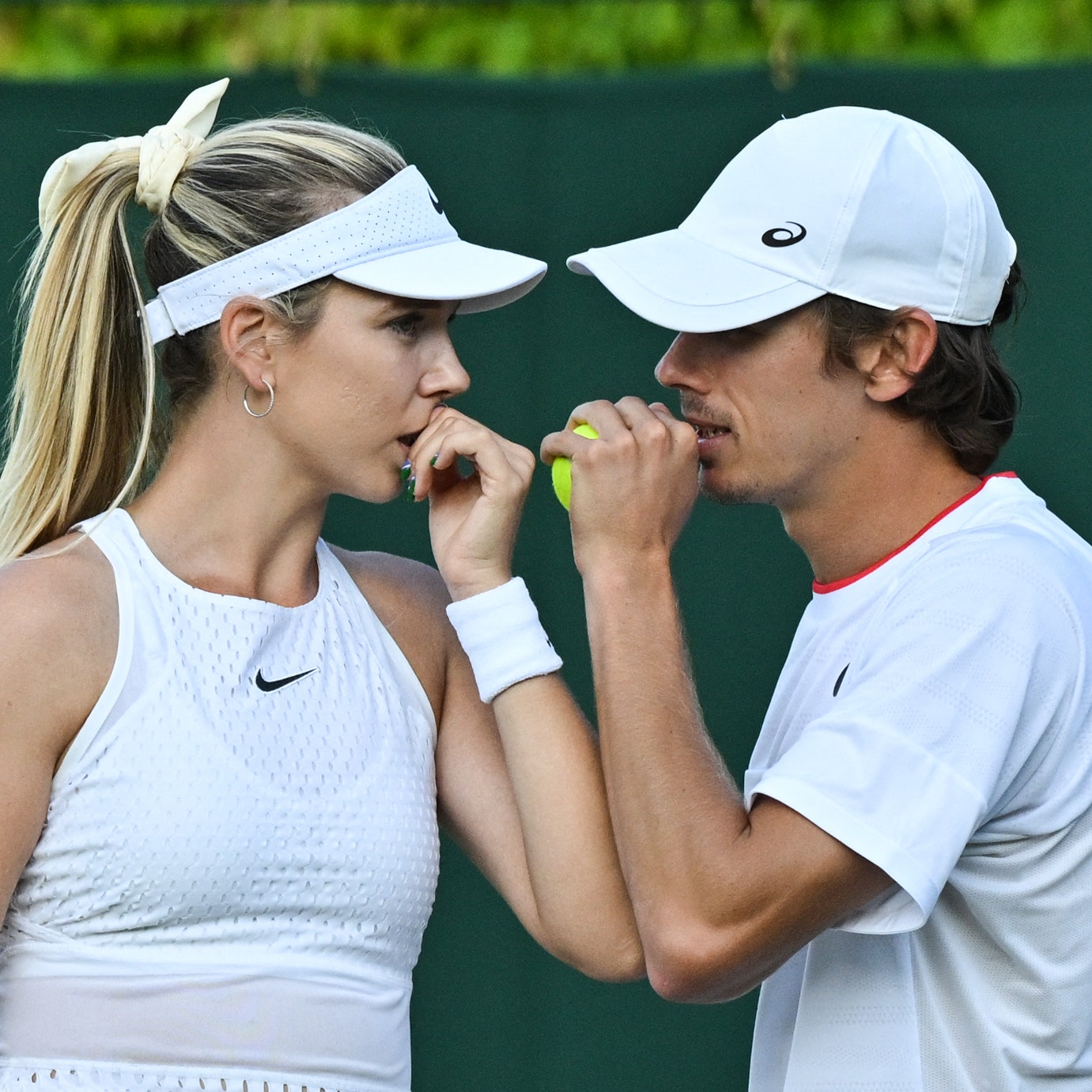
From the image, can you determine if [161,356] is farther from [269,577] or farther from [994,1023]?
[994,1023]

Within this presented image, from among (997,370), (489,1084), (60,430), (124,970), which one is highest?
(997,370)

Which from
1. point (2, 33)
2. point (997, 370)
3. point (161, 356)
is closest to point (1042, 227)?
point (997, 370)

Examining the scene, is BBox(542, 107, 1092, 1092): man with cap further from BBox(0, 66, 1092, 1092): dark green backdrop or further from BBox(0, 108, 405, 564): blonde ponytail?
BBox(0, 66, 1092, 1092): dark green backdrop

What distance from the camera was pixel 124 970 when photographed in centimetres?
218

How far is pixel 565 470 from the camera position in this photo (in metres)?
2.51

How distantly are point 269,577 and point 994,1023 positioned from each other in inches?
45.3

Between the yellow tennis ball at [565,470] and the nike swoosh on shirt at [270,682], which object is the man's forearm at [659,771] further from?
the nike swoosh on shirt at [270,682]

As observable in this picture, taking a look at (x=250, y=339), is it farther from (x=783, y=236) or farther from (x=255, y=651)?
(x=783, y=236)

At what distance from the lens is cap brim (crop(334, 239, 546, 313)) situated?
7.81 ft

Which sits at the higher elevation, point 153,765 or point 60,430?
point 60,430

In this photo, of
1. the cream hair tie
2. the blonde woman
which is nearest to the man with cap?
the blonde woman

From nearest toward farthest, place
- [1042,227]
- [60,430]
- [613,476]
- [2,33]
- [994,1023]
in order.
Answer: [994,1023] < [613,476] < [60,430] < [1042,227] < [2,33]

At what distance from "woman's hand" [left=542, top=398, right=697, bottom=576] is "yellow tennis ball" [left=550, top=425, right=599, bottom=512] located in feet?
0.18

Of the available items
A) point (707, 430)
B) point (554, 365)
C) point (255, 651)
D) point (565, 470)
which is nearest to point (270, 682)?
point (255, 651)
